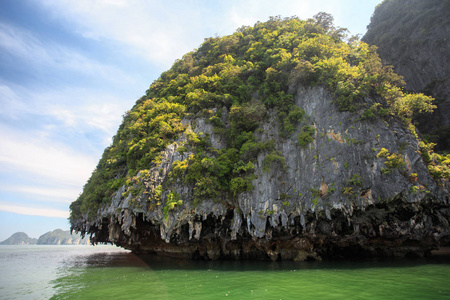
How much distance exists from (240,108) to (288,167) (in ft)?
27.4

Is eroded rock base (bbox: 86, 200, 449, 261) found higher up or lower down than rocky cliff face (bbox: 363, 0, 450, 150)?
lower down

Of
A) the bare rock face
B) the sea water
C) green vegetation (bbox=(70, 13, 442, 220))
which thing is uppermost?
green vegetation (bbox=(70, 13, 442, 220))

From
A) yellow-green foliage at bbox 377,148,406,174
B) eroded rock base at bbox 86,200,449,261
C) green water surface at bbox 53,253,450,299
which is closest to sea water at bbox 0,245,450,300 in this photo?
green water surface at bbox 53,253,450,299

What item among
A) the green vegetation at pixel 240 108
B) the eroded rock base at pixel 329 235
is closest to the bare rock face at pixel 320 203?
the eroded rock base at pixel 329 235

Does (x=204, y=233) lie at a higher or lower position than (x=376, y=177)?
lower

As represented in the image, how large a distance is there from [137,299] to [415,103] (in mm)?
26998

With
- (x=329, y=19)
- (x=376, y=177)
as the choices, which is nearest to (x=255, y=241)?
(x=376, y=177)

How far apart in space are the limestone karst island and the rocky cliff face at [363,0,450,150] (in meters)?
0.46

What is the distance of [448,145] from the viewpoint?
25984mm

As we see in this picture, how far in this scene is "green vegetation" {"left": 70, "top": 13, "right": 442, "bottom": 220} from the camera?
855 inches

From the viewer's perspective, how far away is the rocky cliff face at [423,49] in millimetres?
29234

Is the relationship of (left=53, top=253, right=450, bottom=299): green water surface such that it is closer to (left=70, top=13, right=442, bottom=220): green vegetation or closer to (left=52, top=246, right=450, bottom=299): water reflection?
(left=52, top=246, right=450, bottom=299): water reflection

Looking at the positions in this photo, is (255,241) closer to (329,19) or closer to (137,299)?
(137,299)

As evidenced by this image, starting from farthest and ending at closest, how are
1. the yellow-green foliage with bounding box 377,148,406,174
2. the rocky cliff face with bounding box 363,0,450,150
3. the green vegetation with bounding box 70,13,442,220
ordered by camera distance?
the rocky cliff face with bounding box 363,0,450,150 < the green vegetation with bounding box 70,13,442,220 < the yellow-green foliage with bounding box 377,148,406,174
